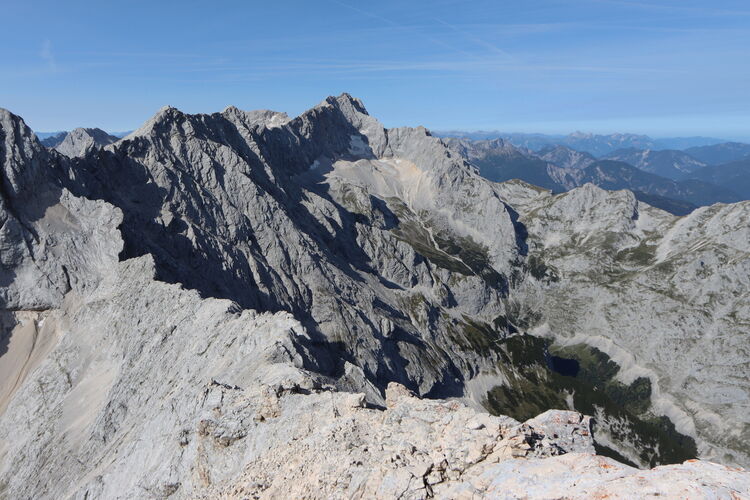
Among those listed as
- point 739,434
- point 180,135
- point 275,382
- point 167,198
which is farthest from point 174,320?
point 739,434

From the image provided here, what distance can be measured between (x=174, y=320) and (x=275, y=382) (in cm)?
3558

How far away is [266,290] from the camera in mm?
148250

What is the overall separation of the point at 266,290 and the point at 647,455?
558ft

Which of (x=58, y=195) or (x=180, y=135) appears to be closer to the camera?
(x=58, y=195)

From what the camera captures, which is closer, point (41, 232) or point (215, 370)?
point (215, 370)

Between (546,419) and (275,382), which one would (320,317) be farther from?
(546,419)

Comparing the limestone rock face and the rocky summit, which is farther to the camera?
the limestone rock face

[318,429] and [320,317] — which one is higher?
[318,429]

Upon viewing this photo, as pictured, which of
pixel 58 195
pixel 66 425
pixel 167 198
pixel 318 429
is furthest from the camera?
pixel 167 198

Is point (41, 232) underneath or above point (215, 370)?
above

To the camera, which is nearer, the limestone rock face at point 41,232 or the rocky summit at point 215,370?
the rocky summit at point 215,370

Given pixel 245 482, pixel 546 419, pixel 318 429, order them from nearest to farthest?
pixel 546 419 → pixel 245 482 → pixel 318 429

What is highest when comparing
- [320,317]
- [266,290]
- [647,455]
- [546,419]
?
[546,419]

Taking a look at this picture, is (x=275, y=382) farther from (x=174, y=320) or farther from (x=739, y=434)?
(x=739, y=434)
